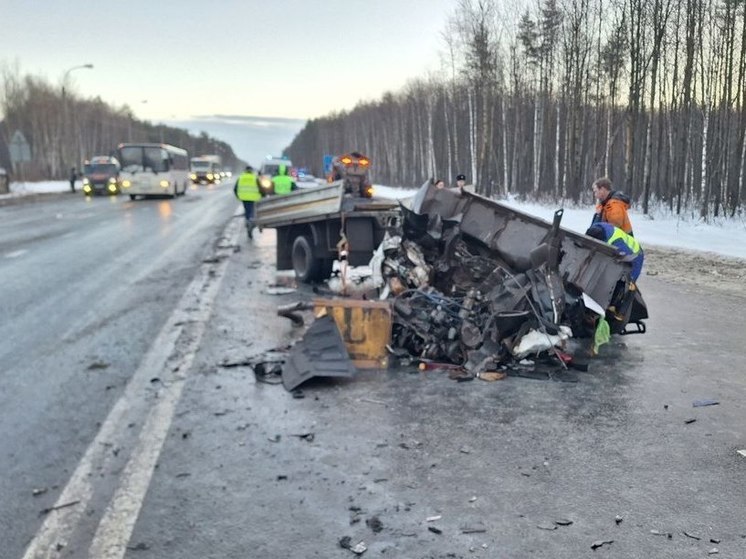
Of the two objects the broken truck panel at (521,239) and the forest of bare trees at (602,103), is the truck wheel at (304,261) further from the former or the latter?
the forest of bare trees at (602,103)

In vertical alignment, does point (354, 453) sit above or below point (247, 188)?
below

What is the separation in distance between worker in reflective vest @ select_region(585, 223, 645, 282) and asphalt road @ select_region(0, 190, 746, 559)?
835 mm

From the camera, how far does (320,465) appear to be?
3.81 metres

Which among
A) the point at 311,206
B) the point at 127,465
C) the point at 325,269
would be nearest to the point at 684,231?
the point at 325,269

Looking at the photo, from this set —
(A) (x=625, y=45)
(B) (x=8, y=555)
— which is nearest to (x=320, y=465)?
(B) (x=8, y=555)

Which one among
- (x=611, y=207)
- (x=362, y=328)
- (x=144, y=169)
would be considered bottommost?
(x=362, y=328)

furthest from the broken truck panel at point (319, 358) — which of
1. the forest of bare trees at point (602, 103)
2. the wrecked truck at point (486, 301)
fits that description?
the forest of bare trees at point (602, 103)

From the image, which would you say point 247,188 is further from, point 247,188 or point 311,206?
point 311,206

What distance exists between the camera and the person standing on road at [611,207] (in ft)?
25.8

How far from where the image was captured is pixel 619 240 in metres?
6.97

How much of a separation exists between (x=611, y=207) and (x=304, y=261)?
4.91 metres

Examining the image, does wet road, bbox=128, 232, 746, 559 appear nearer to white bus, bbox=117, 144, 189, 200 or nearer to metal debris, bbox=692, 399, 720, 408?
metal debris, bbox=692, 399, 720, 408

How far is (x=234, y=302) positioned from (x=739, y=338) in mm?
6098

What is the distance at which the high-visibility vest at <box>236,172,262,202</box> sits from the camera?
1633 centimetres
